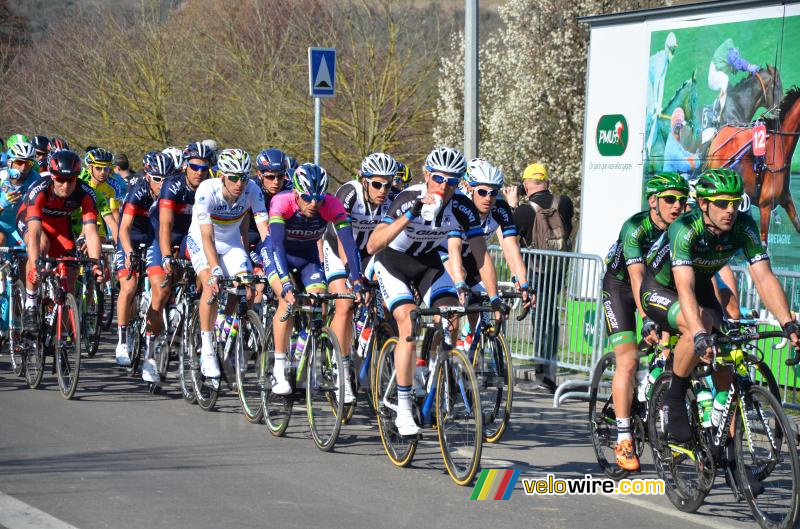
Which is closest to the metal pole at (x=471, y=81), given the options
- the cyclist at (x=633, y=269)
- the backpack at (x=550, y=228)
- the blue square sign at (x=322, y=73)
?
the blue square sign at (x=322, y=73)

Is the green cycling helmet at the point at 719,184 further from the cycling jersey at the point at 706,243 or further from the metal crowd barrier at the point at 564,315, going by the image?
the metal crowd barrier at the point at 564,315

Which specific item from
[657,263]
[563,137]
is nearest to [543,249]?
[657,263]

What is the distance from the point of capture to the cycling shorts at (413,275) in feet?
26.7

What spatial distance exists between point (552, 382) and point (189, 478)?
5.32 metres

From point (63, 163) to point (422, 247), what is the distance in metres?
4.10

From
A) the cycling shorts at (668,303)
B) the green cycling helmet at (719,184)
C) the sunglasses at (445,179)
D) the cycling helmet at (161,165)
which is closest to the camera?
the green cycling helmet at (719,184)

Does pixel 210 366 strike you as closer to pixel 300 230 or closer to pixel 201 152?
pixel 300 230

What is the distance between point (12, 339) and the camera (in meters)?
11.3

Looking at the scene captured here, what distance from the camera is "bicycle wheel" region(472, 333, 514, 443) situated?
8992mm

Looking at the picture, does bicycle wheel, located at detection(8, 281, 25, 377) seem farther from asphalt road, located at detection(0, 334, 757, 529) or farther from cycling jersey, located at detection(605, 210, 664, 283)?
cycling jersey, located at detection(605, 210, 664, 283)

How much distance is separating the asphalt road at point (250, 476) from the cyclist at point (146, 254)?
85 centimetres

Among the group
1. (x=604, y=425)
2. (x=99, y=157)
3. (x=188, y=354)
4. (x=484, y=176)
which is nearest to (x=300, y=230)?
(x=484, y=176)

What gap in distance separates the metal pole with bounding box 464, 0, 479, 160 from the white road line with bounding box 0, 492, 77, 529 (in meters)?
8.50

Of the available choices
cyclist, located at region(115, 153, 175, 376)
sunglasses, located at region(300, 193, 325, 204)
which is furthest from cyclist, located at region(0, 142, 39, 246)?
sunglasses, located at region(300, 193, 325, 204)
